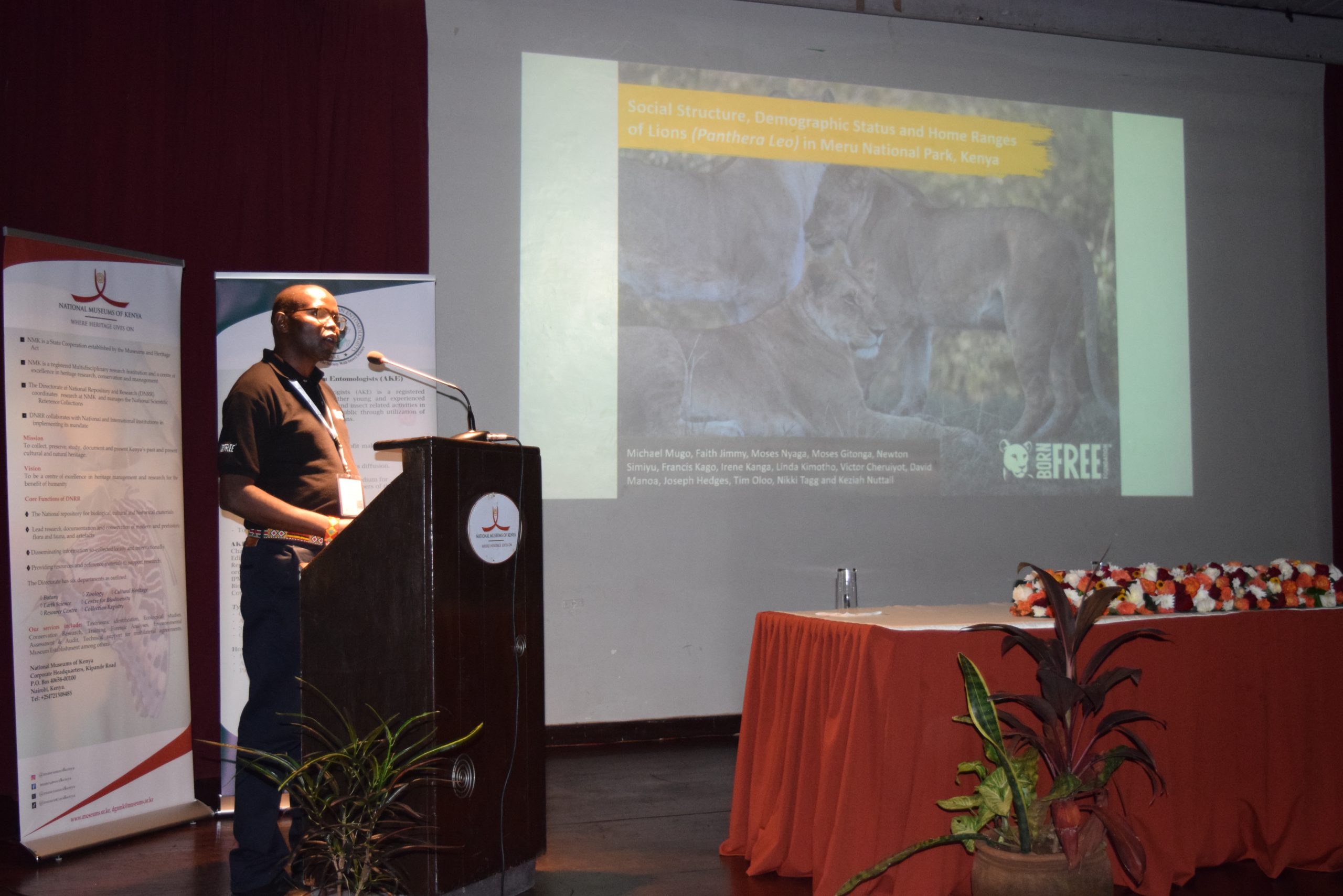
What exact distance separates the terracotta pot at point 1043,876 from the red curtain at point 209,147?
318 cm

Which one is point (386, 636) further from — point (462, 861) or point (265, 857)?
point (265, 857)

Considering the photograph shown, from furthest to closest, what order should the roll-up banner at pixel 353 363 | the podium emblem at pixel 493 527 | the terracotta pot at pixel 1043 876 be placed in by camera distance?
the roll-up banner at pixel 353 363
the podium emblem at pixel 493 527
the terracotta pot at pixel 1043 876

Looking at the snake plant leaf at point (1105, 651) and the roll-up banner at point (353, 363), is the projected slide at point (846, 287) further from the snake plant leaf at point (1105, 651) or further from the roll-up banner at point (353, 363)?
the snake plant leaf at point (1105, 651)

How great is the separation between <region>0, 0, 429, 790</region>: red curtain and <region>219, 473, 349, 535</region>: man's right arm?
1755 millimetres

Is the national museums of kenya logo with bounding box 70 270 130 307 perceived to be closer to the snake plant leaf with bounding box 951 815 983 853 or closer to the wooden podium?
the wooden podium

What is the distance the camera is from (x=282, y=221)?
4.36 meters

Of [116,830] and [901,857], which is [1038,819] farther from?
[116,830]

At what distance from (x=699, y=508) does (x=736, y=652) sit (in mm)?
730

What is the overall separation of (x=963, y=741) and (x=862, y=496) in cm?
260

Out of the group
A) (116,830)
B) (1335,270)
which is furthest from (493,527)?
(1335,270)

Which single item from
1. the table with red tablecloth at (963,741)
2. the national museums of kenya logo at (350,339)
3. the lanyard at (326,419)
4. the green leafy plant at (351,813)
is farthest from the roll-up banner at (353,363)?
the green leafy plant at (351,813)

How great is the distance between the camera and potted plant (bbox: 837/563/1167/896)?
2061 mm

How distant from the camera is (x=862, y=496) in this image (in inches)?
199

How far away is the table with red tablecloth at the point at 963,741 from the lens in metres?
2.45
